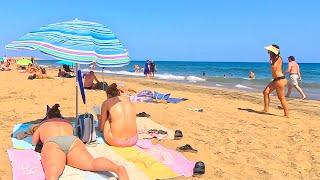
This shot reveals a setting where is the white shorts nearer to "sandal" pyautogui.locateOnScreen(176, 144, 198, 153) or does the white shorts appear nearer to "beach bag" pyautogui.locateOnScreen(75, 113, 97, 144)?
"sandal" pyautogui.locateOnScreen(176, 144, 198, 153)

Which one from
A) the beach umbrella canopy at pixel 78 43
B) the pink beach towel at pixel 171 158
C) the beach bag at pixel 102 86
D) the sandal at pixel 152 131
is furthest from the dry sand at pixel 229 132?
the beach umbrella canopy at pixel 78 43

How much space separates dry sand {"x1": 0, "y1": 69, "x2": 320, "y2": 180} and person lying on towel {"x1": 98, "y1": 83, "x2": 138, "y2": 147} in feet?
3.62

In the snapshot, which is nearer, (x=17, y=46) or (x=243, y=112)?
(x=17, y=46)

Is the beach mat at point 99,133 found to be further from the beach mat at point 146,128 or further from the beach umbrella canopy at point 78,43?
the beach umbrella canopy at point 78,43

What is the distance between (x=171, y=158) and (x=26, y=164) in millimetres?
2037

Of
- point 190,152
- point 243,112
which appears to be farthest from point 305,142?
point 243,112

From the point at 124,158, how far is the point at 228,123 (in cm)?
425

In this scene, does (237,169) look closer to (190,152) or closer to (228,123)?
(190,152)

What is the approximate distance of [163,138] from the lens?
294 inches

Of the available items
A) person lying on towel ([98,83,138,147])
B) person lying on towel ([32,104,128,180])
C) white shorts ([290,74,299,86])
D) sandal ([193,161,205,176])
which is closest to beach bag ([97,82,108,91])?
white shorts ([290,74,299,86])

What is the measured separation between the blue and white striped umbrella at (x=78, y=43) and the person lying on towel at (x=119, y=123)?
0.65 meters

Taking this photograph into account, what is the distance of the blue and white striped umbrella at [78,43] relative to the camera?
5523 millimetres

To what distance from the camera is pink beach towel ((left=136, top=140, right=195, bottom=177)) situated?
5785 mm

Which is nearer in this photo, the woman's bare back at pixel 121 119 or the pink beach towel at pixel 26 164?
the pink beach towel at pixel 26 164
